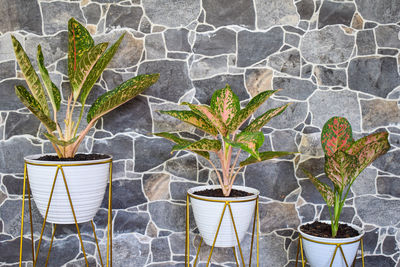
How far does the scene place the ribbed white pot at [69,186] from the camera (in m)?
1.43

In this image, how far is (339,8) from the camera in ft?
5.96

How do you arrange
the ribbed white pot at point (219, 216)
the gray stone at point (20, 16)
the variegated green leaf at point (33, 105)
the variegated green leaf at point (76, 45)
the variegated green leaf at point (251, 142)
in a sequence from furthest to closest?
the gray stone at point (20, 16) < the variegated green leaf at point (76, 45) < the ribbed white pot at point (219, 216) < the variegated green leaf at point (33, 105) < the variegated green leaf at point (251, 142)

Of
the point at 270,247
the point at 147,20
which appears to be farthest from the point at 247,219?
the point at 147,20

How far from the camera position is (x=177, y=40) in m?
1.81

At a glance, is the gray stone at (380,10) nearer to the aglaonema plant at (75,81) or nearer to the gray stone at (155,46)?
the gray stone at (155,46)

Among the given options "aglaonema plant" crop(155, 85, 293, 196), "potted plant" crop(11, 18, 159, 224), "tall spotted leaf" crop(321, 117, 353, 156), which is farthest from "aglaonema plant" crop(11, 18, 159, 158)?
"tall spotted leaf" crop(321, 117, 353, 156)

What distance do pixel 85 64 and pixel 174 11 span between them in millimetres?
597

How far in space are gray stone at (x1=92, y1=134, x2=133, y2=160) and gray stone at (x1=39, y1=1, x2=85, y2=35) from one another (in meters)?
0.62

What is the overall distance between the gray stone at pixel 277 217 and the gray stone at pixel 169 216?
0.43m

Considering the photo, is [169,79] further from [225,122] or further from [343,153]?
[343,153]

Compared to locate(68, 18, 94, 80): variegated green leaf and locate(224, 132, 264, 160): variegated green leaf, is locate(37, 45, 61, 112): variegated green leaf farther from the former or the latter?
locate(224, 132, 264, 160): variegated green leaf

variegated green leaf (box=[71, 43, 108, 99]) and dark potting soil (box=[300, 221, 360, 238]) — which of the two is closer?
variegated green leaf (box=[71, 43, 108, 99])

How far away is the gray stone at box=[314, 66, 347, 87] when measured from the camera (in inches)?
71.9

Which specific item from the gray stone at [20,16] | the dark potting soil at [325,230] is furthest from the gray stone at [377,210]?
the gray stone at [20,16]
